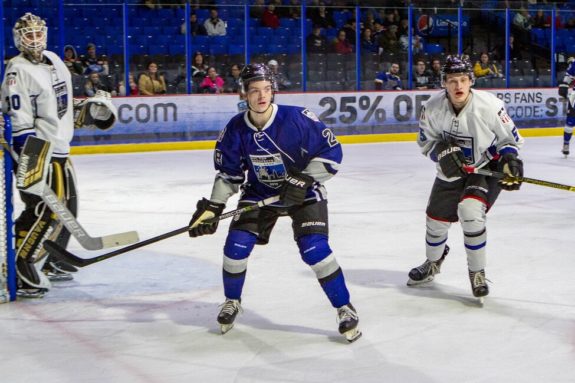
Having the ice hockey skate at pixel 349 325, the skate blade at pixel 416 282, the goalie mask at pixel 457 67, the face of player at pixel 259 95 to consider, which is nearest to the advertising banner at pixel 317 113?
the skate blade at pixel 416 282

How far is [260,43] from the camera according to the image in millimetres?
12250

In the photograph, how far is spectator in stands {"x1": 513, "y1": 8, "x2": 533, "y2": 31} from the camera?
→ 13633 millimetres

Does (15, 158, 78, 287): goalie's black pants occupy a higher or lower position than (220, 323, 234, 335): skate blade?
higher

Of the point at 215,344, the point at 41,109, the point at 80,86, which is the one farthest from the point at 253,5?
the point at 215,344

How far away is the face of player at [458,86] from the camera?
3986mm

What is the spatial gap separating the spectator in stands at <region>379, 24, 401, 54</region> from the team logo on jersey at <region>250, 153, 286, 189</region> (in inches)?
375

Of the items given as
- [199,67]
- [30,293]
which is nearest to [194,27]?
[199,67]

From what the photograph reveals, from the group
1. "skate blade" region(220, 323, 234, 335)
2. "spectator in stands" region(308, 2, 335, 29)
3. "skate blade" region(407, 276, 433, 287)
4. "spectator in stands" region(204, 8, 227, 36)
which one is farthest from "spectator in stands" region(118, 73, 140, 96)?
"skate blade" region(220, 323, 234, 335)

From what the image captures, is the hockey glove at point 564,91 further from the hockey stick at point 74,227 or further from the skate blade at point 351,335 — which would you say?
the skate blade at point 351,335

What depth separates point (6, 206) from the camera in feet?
13.3

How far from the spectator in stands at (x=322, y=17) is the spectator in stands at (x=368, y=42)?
0.47 m

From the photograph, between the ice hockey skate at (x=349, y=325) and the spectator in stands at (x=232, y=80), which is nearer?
the ice hockey skate at (x=349, y=325)

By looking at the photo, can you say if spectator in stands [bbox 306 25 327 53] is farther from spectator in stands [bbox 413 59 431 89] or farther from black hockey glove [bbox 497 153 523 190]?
black hockey glove [bbox 497 153 523 190]

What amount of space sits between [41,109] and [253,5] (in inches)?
357
